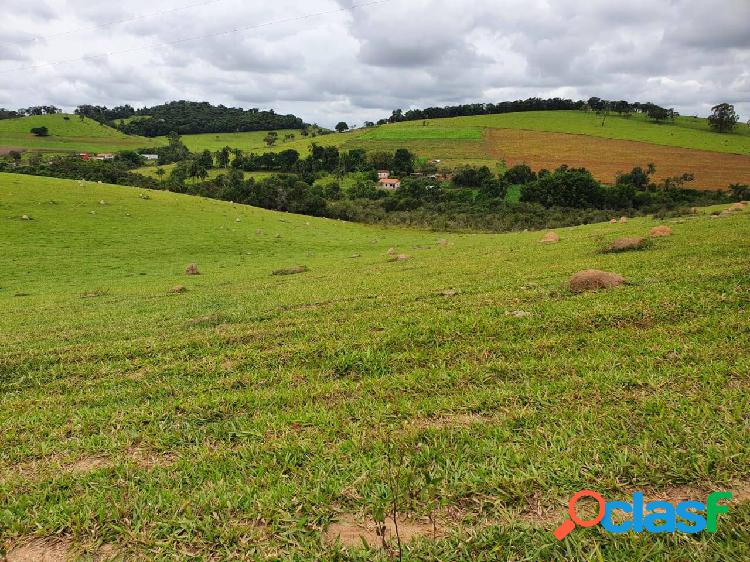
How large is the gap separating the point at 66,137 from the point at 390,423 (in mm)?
167949

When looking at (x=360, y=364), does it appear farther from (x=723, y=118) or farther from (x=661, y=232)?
(x=723, y=118)

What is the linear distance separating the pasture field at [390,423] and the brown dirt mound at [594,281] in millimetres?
408

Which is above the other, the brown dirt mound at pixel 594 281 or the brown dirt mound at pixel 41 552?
the brown dirt mound at pixel 594 281

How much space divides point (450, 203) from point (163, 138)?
13243 centimetres

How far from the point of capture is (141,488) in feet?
13.5

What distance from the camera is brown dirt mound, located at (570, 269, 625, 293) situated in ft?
32.2

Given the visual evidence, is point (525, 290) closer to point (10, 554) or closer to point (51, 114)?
point (10, 554)

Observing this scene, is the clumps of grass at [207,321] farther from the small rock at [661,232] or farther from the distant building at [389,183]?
the distant building at [389,183]

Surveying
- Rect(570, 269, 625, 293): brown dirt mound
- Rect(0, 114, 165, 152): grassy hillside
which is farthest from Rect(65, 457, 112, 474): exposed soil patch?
Rect(0, 114, 165, 152): grassy hillside

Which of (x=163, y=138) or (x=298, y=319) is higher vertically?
(x=163, y=138)

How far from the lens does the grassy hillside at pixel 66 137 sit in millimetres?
121812

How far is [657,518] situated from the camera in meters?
3.08

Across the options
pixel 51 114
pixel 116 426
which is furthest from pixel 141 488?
pixel 51 114

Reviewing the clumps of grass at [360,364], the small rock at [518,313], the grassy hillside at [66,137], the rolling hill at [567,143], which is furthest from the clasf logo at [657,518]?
the grassy hillside at [66,137]
